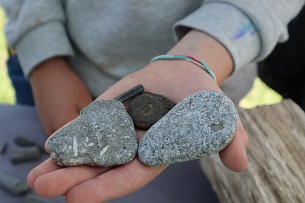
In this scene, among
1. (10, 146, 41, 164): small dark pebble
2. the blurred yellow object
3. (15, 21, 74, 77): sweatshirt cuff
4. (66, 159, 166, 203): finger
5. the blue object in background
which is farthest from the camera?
the blurred yellow object

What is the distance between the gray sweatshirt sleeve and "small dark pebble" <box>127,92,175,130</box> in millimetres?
243

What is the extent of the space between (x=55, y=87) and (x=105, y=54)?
0.17 meters

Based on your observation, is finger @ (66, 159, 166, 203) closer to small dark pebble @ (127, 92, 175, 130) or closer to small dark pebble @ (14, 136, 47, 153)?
small dark pebble @ (127, 92, 175, 130)

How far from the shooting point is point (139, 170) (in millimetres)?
801

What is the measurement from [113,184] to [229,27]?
524mm

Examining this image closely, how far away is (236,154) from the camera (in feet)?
2.44

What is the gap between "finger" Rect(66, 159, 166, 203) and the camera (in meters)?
0.73

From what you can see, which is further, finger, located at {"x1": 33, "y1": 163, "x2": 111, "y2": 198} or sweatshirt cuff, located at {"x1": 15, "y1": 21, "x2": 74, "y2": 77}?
sweatshirt cuff, located at {"x1": 15, "y1": 21, "x2": 74, "y2": 77}

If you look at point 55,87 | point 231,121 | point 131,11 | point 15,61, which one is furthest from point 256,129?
point 15,61

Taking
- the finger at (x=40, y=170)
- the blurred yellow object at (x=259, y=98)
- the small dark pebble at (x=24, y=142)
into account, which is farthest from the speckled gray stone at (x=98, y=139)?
the blurred yellow object at (x=259, y=98)

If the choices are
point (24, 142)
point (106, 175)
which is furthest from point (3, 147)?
point (106, 175)

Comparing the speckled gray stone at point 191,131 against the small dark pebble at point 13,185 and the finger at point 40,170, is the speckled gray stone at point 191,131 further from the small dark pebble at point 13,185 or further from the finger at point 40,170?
the small dark pebble at point 13,185

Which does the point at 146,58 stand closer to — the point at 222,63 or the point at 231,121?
the point at 222,63

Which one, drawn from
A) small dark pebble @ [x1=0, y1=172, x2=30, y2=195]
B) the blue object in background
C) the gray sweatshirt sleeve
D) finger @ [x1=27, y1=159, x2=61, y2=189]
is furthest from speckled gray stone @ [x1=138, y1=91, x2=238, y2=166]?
the blue object in background
